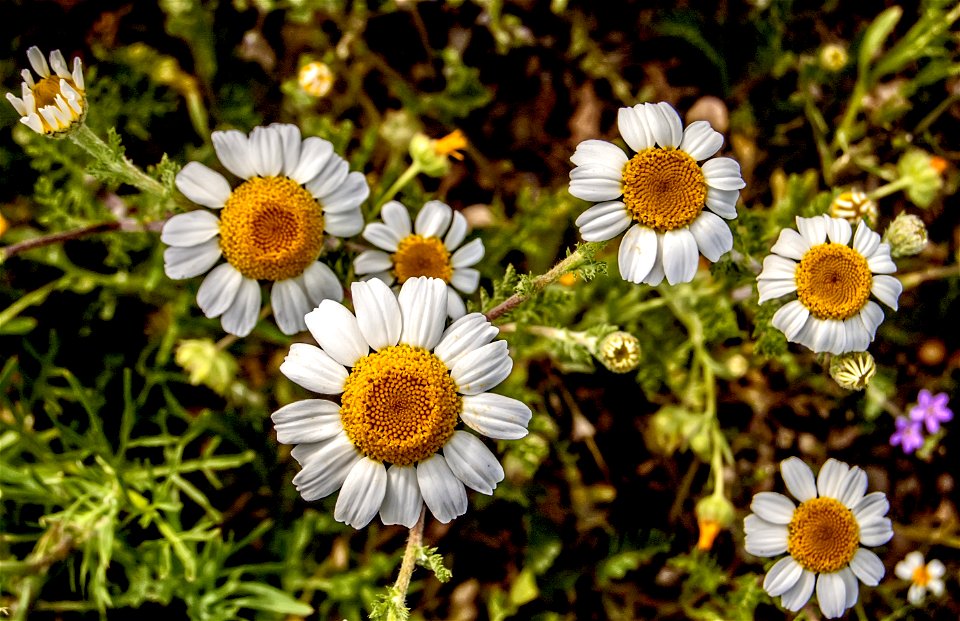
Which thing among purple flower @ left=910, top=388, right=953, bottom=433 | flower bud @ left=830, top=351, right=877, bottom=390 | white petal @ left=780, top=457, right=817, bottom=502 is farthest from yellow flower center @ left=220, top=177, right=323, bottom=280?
purple flower @ left=910, top=388, right=953, bottom=433

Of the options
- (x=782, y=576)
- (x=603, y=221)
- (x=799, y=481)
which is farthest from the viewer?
(x=799, y=481)

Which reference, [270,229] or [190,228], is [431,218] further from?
[190,228]

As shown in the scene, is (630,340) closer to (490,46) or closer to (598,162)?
(598,162)

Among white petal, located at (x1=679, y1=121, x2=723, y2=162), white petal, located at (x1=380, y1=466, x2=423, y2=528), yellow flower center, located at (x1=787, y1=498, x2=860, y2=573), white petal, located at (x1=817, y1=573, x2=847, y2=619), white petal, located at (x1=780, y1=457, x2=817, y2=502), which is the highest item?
white petal, located at (x1=679, y1=121, x2=723, y2=162)

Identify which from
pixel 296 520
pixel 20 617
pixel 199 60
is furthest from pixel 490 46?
pixel 20 617

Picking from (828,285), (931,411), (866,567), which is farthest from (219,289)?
(931,411)

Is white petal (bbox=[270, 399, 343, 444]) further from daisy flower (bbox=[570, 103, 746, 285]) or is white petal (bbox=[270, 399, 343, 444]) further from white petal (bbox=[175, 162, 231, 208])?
daisy flower (bbox=[570, 103, 746, 285])

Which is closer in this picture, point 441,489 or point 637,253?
point 441,489

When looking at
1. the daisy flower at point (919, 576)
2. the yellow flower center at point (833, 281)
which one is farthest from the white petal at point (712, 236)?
the daisy flower at point (919, 576)
